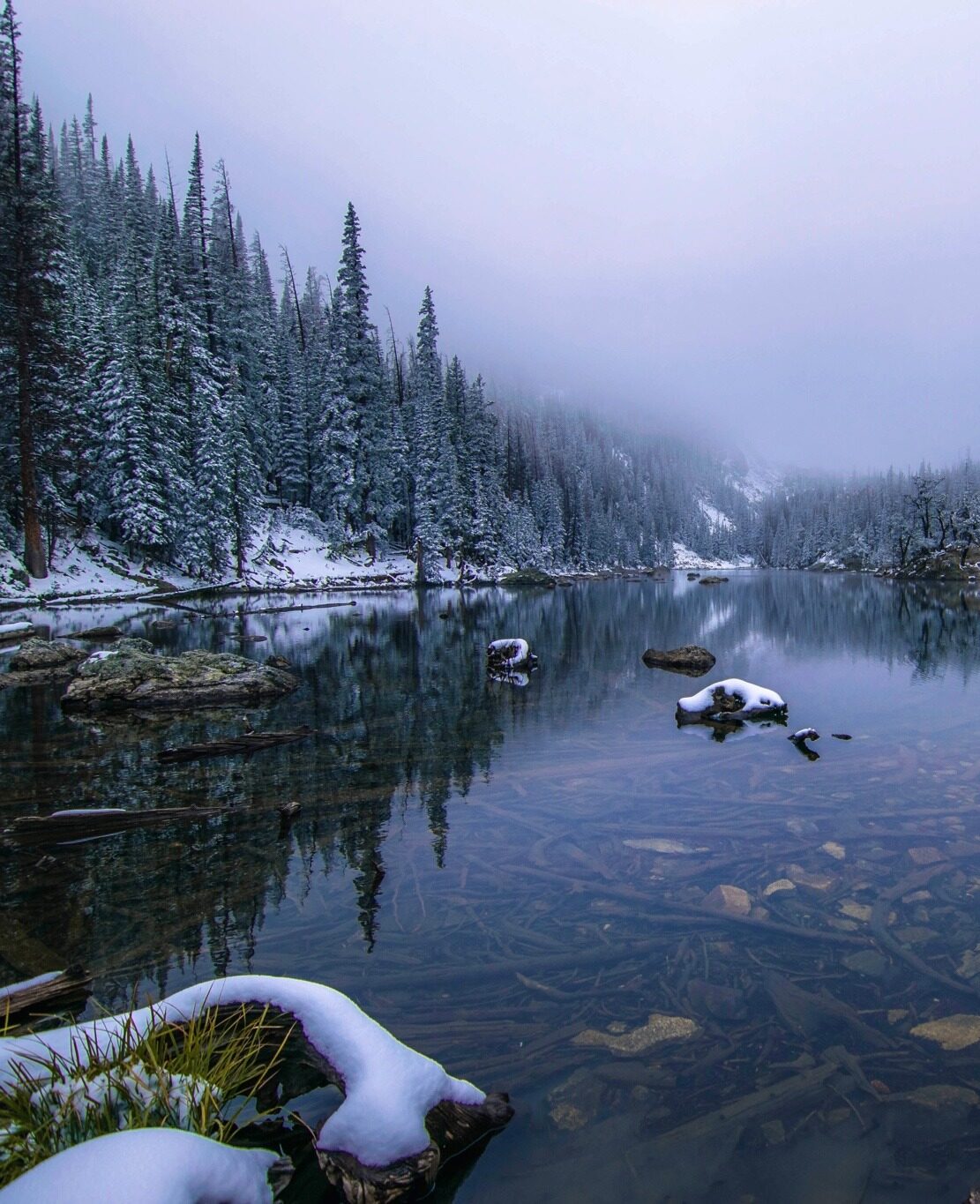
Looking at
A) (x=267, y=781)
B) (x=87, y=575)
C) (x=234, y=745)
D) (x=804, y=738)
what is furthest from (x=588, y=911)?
(x=87, y=575)

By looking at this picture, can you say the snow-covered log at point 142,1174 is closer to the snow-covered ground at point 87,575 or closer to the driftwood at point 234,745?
the driftwood at point 234,745

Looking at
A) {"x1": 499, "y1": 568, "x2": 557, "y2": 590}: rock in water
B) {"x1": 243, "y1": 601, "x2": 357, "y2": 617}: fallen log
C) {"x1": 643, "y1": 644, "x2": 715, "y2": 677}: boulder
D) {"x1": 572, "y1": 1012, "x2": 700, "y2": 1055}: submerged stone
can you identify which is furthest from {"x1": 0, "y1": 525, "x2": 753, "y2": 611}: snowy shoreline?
{"x1": 572, "y1": 1012, "x2": 700, "y2": 1055}: submerged stone

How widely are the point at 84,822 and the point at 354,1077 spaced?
573 cm

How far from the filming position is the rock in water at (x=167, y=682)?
13655 millimetres

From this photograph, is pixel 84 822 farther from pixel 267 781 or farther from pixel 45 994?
pixel 45 994

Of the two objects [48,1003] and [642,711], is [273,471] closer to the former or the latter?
[642,711]

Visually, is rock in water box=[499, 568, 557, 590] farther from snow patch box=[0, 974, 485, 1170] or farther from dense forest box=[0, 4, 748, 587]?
snow patch box=[0, 974, 485, 1170]

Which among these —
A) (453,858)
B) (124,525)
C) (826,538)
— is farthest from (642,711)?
(826,538)

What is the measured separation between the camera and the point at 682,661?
20.1 metres

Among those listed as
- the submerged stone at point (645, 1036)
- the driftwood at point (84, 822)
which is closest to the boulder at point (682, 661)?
the driftwood at point (84, 822)

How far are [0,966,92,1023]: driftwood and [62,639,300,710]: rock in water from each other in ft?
34.6

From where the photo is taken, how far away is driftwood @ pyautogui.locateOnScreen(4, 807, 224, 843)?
23.0 ft

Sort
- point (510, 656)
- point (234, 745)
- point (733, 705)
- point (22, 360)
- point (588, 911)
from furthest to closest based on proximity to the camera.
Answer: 1. point (22, 360)
2. point (510, 656)
3. point (733, 705)
4. point (234, 745)
5. point (588, 911)

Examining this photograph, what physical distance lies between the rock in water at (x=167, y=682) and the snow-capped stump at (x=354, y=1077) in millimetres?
11506
